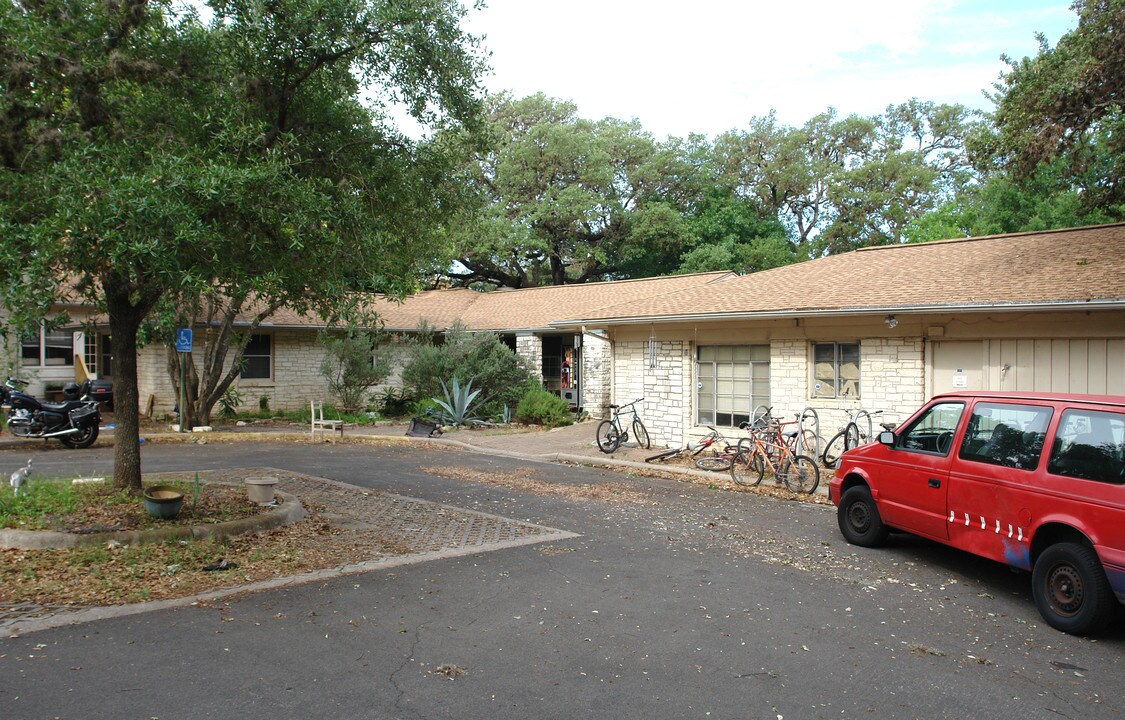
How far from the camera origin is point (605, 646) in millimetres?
5270

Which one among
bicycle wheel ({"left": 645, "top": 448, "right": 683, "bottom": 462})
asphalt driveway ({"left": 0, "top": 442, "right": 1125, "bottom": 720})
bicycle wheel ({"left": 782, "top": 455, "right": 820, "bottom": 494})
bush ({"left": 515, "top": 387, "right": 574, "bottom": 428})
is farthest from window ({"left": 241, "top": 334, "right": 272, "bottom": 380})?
asphalt driveway ({"left": 0, "top": 442, "right": 1125, "bottom": 720})

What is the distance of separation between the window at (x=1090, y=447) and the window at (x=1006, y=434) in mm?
174

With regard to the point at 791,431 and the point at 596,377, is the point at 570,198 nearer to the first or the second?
the point at 596,377

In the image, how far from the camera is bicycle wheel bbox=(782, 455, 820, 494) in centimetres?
1179

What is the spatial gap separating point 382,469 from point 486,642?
30.7ft

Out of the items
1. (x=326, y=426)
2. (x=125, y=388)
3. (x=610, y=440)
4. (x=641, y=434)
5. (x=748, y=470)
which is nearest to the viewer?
(x=125, y=388)

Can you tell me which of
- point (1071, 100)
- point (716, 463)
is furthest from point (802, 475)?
point (1071, 100)

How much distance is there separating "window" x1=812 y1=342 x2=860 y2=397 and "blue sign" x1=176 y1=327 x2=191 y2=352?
46.6ft

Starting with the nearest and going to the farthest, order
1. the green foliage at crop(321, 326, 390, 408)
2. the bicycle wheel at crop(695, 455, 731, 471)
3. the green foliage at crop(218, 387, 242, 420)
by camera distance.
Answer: the bicycle wheel at crop(695, 455, 731, 471) → the green foliage at crop(218, 387, 242, 420) → the green foliage at crop(321, 326, 390, 408)

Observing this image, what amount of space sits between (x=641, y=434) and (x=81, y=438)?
1228cm

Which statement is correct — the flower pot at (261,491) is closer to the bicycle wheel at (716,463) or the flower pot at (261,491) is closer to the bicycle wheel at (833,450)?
A: the bicycle wheel at (716,463)

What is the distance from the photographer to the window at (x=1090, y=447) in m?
5.56

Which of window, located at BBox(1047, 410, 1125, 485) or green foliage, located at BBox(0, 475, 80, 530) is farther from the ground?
window, located at BBox(1047, 410, 1125, 485)

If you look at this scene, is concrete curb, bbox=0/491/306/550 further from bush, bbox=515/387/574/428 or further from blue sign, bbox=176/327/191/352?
bush, bbox=515/387/574/428
